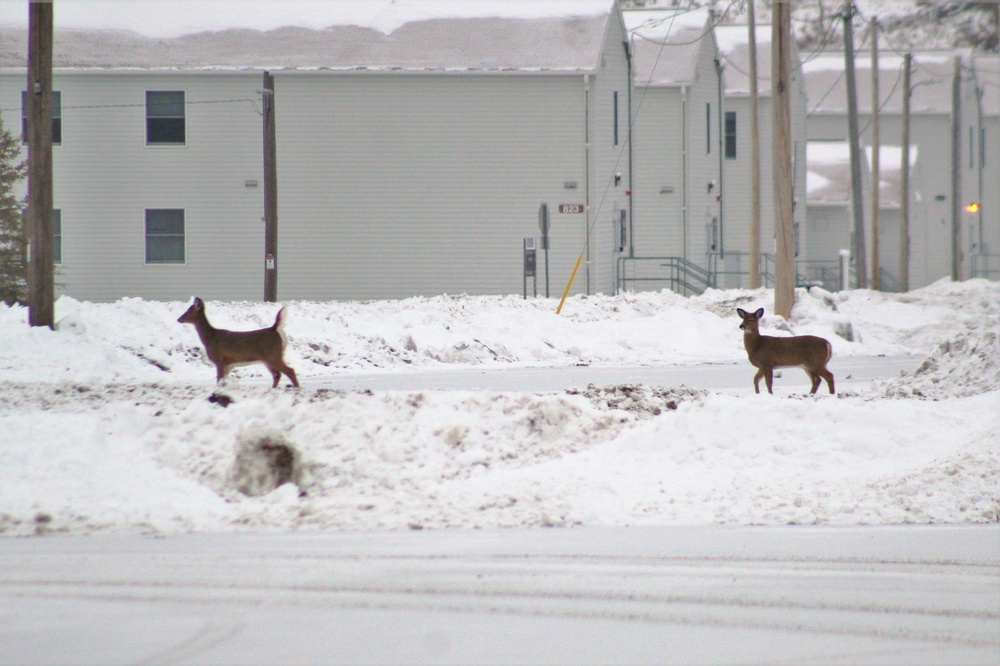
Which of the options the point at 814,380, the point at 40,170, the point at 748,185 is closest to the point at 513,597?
the point at 814,380

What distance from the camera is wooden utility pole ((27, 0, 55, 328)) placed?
61.8 ft

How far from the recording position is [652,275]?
3891 centimetres

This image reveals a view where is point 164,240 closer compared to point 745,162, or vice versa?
point 164,240

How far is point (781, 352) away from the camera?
46.1ft

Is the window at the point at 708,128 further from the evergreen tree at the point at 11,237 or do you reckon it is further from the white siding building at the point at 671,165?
the evergreen tree at the point at 11,237

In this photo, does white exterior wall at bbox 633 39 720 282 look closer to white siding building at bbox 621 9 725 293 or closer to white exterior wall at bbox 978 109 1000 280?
white siding building at bbox 621 9 725 293

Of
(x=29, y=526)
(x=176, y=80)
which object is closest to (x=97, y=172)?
(x=176, y=80)

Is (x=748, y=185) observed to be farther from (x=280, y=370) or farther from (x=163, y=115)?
(x=280, y=370)

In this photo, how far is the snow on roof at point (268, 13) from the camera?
1399 inches

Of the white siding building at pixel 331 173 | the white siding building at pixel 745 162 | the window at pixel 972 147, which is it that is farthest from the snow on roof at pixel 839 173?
the white siding building at pixel 331 173

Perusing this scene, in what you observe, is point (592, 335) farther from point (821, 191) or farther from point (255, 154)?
point (821, 191)

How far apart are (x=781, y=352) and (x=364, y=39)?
2381 centimetres

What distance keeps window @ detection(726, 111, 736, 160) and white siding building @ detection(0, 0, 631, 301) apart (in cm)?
1346

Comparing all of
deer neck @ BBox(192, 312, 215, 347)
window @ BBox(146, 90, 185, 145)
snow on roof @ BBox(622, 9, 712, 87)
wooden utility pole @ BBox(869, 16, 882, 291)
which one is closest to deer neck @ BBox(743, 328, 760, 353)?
deer neck @ BBox(192, 312, 215, 347)
